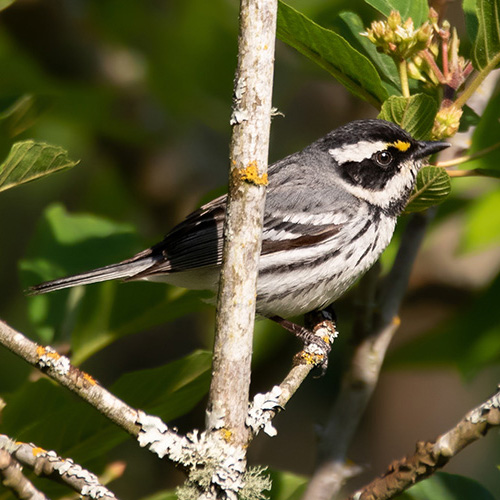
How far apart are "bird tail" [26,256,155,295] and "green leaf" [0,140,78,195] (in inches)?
34.1

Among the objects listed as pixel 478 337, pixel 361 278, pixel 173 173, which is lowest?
pixel 478 337

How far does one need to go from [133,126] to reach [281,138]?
4.38ft

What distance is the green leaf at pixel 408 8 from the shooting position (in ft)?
10.2

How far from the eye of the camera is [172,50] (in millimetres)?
4785

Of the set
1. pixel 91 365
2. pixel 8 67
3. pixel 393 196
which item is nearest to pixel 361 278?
pixel 393 196

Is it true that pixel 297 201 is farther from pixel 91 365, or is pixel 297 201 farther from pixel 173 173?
pixel 91 365

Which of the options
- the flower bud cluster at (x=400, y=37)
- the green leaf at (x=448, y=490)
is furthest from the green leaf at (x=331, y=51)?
the green leaf at (x=448, y=490)

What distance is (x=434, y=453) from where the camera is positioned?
232cm

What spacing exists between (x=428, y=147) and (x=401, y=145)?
217 mm

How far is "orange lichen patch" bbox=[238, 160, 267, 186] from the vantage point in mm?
2387

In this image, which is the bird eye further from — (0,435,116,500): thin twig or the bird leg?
(0,435,116,500): thin twig

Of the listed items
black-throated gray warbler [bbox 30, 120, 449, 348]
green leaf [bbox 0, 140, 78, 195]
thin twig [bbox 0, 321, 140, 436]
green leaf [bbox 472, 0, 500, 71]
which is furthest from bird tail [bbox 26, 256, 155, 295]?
green leaf [bbox 472, 0, 500, 71]

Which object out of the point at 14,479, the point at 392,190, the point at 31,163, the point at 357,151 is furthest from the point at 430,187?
the point at 14,479

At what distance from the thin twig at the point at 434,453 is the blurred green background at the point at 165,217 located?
85cm
